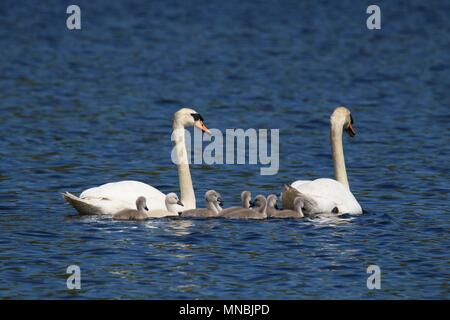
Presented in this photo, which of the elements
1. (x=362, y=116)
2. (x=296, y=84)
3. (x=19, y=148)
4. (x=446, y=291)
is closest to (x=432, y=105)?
(x=362, y=116)

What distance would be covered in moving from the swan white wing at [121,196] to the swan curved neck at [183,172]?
70 centimetres

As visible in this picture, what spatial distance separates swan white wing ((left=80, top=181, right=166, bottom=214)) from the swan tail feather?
0.10 metres

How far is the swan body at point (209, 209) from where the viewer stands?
17.7 metres

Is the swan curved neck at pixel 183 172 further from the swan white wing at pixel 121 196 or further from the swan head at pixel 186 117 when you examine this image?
the swan white wing at pixel 121 196

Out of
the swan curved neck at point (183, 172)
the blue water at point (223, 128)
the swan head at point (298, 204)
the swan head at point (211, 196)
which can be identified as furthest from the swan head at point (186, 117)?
the swan head at point (298, 204)

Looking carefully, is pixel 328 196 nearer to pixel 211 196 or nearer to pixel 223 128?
pixel 211 196

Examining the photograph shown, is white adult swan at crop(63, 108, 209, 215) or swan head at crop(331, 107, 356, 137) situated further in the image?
swan head at crop(331, 107, 356, 137)

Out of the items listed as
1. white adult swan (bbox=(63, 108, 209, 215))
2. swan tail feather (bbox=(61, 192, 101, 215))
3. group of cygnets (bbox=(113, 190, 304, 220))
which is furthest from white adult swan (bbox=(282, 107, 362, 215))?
swan tail feather (bbox=(61, 192, 101, 215))

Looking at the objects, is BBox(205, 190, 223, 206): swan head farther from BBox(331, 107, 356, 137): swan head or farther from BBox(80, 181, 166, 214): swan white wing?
BBox(331, 107, 356, 137): swan head

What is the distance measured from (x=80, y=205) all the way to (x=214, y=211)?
6.05ft

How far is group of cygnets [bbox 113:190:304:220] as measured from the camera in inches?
693

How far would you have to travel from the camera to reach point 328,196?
59.2ft

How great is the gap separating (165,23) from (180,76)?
15440 millimetres

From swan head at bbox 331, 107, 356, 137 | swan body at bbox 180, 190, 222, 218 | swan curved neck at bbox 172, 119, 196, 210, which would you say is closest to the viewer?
swan body at bbox 180, 190, 222, 218
